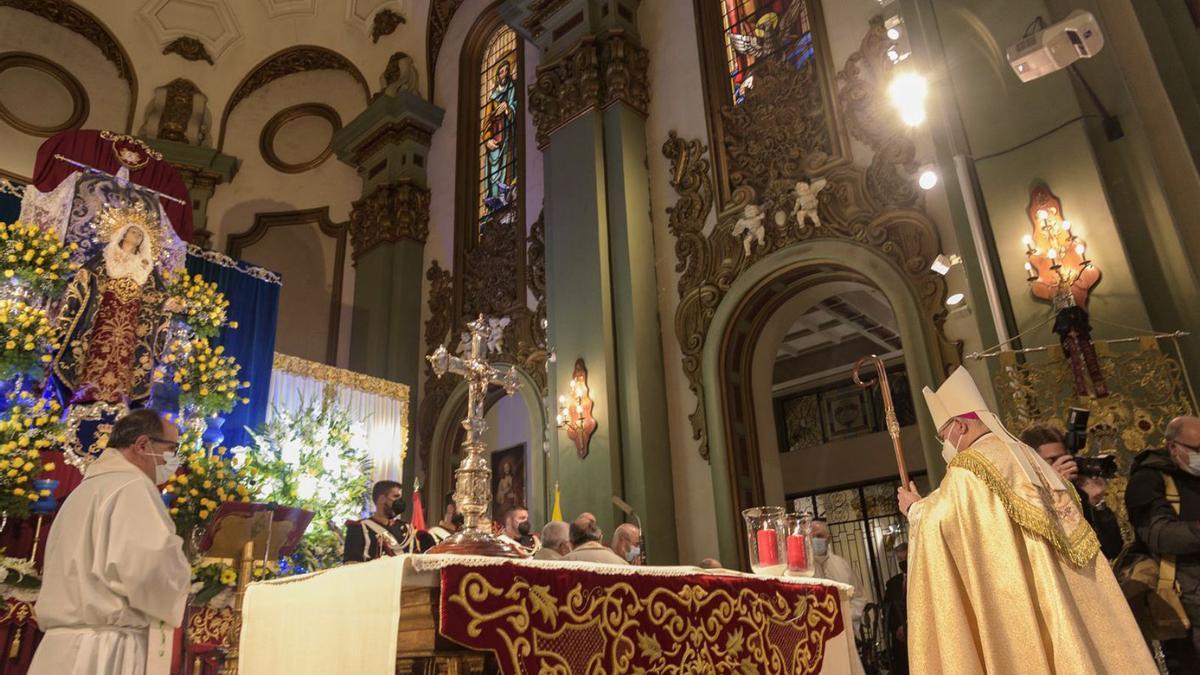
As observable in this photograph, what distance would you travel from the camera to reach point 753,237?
7.95m

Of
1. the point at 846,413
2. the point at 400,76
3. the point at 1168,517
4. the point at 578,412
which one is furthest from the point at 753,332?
the point at 400,76

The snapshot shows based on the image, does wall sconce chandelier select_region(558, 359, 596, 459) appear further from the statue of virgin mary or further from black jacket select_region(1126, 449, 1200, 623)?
black jacket select_region(1126, 449, 1200, 623)

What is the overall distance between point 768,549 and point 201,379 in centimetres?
568

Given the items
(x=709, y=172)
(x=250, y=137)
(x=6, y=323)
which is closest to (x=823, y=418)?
(x=709, y=172)

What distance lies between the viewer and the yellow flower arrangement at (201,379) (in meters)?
7.04

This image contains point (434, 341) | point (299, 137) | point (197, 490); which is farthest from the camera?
point (299, 137)

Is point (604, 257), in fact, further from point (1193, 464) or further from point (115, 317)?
point (1193, 464)

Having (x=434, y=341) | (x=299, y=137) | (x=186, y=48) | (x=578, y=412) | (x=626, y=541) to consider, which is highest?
(x=186, y=48)

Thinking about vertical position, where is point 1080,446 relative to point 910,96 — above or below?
below

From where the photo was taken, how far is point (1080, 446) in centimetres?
396

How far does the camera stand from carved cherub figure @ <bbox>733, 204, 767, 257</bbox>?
25.9 feet

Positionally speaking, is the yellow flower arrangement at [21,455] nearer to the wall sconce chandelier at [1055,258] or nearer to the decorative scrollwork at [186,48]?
the wall sconce chandelier at [1055,258]

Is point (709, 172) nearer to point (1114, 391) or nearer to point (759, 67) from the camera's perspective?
point (759, 67)

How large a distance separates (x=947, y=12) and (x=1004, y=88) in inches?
35.7
